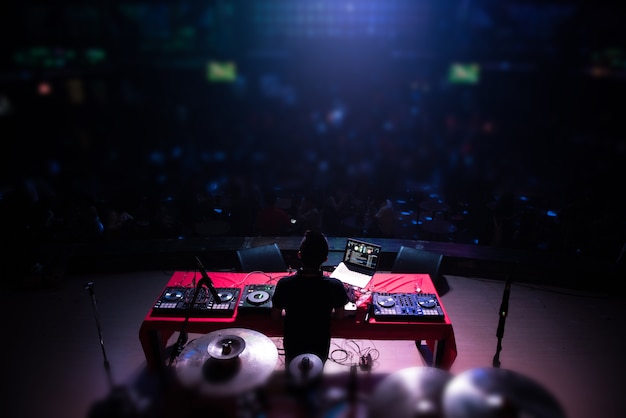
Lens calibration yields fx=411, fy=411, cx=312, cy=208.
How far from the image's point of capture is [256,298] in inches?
135

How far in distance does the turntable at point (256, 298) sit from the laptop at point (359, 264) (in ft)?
1.96

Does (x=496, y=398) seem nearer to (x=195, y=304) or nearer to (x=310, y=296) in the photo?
(x=310, y=296)

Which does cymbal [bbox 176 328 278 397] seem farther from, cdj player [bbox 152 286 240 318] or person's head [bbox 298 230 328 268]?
cdj player [bbox 152 286 240 318]

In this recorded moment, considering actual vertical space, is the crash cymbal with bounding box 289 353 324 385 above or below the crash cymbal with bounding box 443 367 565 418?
below

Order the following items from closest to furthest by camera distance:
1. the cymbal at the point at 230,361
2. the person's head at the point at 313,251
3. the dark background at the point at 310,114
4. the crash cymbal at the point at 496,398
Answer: the crash cymbal at the point at 496,398 < the cymbal at the point at 230,361 < the person's head at the point at 313,251 < the dark background at the point at 310,114

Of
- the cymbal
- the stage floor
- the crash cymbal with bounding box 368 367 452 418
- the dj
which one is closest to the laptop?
the dj

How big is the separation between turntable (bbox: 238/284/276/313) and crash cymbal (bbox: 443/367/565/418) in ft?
6.70

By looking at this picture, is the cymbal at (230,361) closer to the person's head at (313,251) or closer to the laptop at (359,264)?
the person's head at (313,251)

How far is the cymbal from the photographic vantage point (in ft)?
7.29

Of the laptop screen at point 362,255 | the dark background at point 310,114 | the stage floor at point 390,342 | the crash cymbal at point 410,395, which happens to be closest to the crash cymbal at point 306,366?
the stage floor at point 390,342

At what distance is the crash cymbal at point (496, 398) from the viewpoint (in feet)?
4.62

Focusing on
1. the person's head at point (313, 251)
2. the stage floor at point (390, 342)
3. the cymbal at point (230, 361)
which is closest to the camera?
the cymbal at point (230, 361)

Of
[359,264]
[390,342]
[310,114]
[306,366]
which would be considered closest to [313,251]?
[306,366]

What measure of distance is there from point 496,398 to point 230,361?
1.48m
